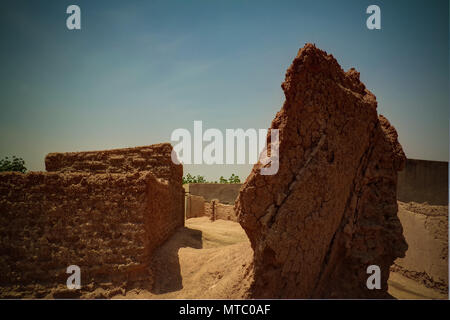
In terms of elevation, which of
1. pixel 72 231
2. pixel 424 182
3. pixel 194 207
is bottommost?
pixel 194 207

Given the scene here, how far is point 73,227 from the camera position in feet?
15.7

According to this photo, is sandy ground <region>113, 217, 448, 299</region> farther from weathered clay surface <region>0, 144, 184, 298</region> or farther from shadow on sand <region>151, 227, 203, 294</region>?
weathered clay surface <region>0, 144, 184, 298</region>

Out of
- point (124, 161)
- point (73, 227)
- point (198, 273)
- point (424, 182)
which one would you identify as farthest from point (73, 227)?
point (424, 182)

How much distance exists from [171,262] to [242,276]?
201 cm

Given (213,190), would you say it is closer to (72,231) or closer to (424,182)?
(424,182)

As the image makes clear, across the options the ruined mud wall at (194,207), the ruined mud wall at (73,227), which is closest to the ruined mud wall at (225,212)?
the ruined mud wall at (194,207)

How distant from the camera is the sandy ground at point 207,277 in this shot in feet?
12.2

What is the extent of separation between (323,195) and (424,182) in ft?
18.7

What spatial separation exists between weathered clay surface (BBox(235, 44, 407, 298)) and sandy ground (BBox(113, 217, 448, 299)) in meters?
0.59

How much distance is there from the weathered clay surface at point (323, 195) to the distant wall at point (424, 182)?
4.39 metres

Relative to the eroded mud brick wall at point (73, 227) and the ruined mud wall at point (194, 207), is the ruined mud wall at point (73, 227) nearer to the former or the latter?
the eroded mud brick wall at point (73, 227)

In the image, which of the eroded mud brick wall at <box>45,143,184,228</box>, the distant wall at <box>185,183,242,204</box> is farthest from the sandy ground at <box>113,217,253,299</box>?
the distant wall at <box>185,183,242,204</box>

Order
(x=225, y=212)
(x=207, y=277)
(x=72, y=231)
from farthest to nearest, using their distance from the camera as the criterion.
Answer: (x=225, y=212) → (x=72, y=231) → (x=207, y=277)
